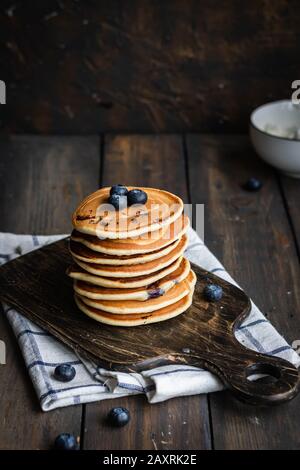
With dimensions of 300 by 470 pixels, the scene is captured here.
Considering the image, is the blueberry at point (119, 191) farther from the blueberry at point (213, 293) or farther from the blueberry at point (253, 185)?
the blueberry at point (253, 185)

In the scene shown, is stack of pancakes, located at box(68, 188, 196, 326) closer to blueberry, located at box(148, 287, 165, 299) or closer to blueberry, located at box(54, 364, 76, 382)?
blueberry, located at box(148, 287, 165, 299)

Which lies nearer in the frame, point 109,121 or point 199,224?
point 199,224

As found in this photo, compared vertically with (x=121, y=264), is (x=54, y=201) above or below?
below

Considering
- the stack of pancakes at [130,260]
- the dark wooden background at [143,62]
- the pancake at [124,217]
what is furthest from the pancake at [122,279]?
the dark wooden background at [143,62]

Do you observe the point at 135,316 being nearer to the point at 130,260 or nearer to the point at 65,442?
the point at 130,260
